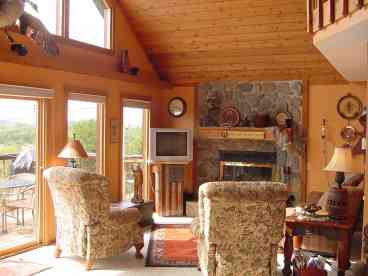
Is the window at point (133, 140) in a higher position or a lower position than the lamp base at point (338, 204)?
higher

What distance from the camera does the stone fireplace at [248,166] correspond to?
25.1 feet

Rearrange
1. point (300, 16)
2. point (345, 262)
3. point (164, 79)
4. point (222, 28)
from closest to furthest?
point (345, 262)
point (300, 16)
point (222, 28)
point (164, 79)

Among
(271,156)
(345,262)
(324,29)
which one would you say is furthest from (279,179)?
(324,29)

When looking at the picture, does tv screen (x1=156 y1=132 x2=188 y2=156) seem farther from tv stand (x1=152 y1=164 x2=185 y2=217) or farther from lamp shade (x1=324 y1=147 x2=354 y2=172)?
lamp shade (x1=324 y1=147 x2=354 y2=172)

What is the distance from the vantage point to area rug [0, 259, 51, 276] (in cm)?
455

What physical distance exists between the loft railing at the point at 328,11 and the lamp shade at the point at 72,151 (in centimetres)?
309

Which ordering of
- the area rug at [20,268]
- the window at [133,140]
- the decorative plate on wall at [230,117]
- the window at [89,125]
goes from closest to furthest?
the area rug at [20,268] → the window at [89,125] → the window at [133,140] → the decorative plate on wall at [230,117]

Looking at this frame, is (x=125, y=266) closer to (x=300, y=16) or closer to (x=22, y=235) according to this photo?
(x=22, y=235)

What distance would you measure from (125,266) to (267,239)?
5.63 ft

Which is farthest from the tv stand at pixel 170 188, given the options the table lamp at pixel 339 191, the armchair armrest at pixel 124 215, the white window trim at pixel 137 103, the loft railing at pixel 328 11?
the loft railing at pixel 328 11

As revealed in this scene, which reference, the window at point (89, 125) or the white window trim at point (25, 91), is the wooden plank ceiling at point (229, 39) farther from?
the white window trim at point (25, 91)

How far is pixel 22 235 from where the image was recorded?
549 cm

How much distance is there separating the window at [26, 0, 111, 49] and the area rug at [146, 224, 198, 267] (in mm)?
2932

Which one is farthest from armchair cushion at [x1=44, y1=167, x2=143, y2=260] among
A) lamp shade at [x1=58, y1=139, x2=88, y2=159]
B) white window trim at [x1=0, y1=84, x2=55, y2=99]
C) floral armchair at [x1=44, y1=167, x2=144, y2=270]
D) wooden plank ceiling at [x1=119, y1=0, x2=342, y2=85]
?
wooden plank ceiling at [x1=119, y1=0, x2=342, y2=85]
